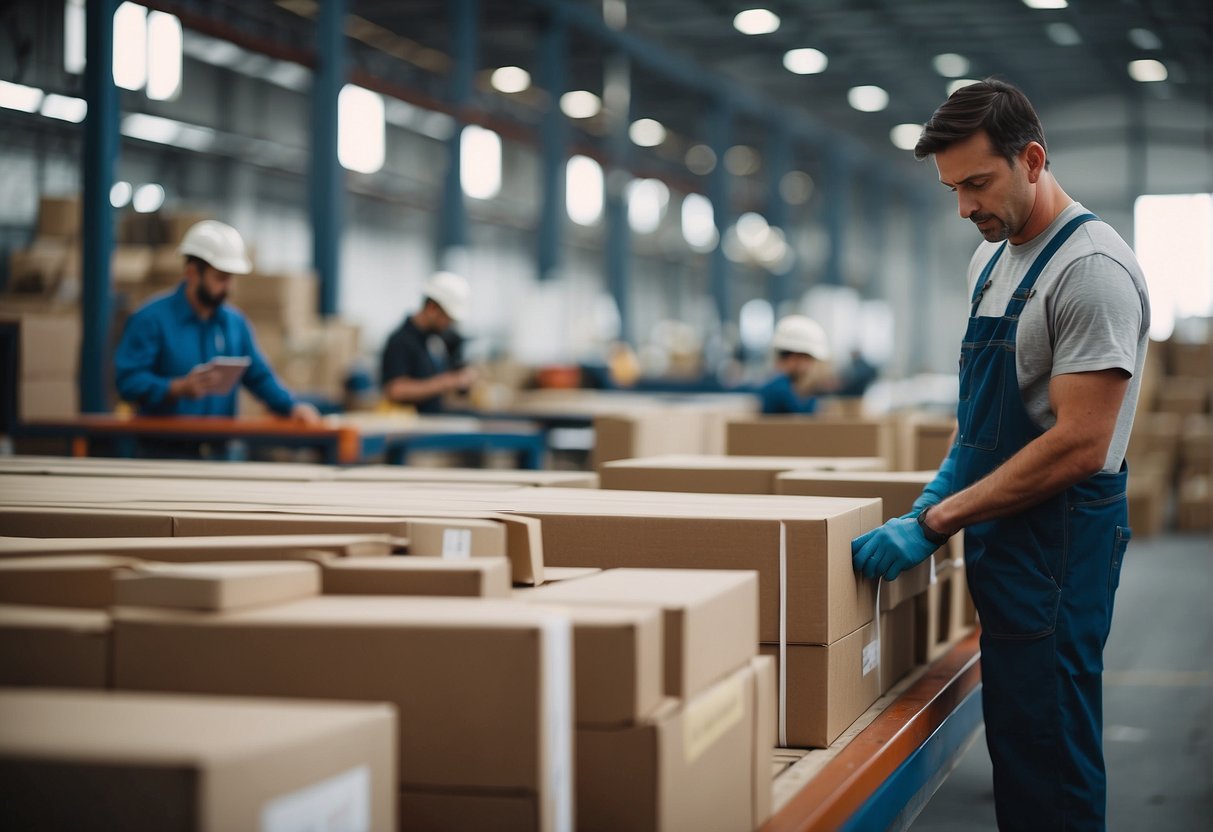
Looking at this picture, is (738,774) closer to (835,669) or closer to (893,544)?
(835,669)

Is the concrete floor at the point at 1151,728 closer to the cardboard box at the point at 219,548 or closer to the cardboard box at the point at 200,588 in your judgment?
the cardboard box at the point at 219,548

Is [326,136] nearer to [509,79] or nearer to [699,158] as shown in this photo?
[509,79]

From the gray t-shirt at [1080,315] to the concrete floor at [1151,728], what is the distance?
1.77m

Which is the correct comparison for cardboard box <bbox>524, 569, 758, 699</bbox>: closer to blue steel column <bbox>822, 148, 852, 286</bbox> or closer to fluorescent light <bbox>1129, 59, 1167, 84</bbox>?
fluorescent light <bbox>1129, 59, 1167, 84</bbox>

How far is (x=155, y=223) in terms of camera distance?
33.8 ft

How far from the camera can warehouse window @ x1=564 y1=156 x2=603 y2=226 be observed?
2200 centimetres

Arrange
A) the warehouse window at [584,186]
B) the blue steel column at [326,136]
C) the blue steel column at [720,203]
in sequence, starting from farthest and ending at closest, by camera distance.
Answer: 1. the warehouse window at [584,186]
2. the blue steel column at [720,203]
3. the blue steel column at [326,136]

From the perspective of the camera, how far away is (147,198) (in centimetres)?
1202

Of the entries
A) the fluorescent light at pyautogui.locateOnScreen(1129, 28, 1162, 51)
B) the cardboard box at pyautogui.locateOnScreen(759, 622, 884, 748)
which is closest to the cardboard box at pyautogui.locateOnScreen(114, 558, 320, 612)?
the cardboard box at pyautogui.locateOnScreen(759, 622, 884, 748)

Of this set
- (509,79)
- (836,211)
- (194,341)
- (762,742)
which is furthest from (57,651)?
(836,211)

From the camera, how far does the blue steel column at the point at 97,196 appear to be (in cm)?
747

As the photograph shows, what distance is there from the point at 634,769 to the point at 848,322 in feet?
70.4

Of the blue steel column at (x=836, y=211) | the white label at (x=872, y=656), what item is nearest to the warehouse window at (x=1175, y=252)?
the blue steel column at (x=836, y=211)

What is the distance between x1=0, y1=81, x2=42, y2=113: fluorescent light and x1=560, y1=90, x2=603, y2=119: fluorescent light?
36.1ft
